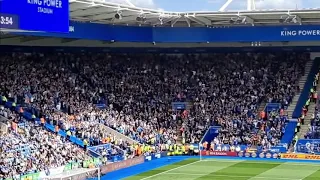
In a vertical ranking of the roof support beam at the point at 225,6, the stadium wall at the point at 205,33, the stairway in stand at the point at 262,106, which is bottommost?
the stairway in stand at the point at 262,106

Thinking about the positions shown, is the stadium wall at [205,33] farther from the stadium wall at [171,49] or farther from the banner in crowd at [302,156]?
the banner in crowd at [302,156]

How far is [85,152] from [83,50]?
1316 centimetres

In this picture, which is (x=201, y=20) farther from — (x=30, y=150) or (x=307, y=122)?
(x=30, y=150)

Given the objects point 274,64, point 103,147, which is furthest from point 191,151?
point 274,64

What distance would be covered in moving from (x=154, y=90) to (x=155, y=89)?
0.16 metres

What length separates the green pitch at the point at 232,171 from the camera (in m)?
34.6

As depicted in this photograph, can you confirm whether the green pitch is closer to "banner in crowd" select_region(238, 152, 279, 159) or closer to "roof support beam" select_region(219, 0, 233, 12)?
"banner in crowd" select_region(238, 152, 279, 159)

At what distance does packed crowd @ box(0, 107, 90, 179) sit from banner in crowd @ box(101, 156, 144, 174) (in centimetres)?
125

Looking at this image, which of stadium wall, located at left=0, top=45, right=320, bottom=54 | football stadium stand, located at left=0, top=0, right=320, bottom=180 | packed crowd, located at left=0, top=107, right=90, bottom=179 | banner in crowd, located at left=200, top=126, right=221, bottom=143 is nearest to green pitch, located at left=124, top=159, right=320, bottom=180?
football stadium stand, located at left=0, top=0, right=320, bottom=180

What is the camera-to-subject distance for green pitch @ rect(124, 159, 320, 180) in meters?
34.6

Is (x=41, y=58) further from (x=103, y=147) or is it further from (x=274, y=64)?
(x=274, y=64)

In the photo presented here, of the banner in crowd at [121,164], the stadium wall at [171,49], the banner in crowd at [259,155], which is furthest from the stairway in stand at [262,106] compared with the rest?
the banner in crowd at [121,164]

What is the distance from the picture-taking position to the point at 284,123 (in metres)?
43.9
